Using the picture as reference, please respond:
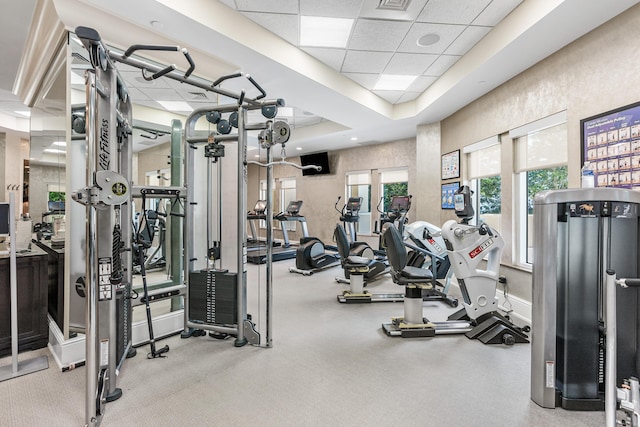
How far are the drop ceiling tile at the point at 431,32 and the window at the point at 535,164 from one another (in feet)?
4.89

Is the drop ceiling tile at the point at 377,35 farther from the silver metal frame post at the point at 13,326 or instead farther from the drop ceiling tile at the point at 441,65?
the silver metal frame post at the point at 13,326

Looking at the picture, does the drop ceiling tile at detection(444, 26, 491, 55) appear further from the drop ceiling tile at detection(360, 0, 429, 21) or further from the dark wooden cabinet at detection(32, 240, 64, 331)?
the dark wooden cabinet at detection(32, 240, 64, 331)

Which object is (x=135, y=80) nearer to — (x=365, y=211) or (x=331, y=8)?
(x=331, y=8)

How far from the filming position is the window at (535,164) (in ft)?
12.3

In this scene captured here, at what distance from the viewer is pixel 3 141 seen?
22.8 ft

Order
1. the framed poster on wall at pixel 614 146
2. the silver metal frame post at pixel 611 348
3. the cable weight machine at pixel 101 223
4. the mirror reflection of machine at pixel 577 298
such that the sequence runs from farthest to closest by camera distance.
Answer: the framed poster on wall at pixel 614 146 < the mirror reflection of machine at pixel 577 298 < the cable weight machine at pixel 101 223 < the silver metal frame post at pixel 611 348

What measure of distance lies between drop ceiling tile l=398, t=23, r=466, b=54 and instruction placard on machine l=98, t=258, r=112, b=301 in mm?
3831

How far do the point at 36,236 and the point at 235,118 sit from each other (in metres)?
3.07

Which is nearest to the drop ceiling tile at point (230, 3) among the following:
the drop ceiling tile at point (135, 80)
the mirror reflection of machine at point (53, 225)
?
the drop ceiling tile at point (135, 80)

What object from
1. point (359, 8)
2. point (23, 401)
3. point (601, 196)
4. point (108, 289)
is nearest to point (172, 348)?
point (23, 401)

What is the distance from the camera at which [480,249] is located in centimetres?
341

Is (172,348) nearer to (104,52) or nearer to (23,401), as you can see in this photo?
(23,401)

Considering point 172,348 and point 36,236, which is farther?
point 36,236

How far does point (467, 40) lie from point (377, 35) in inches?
45.3
